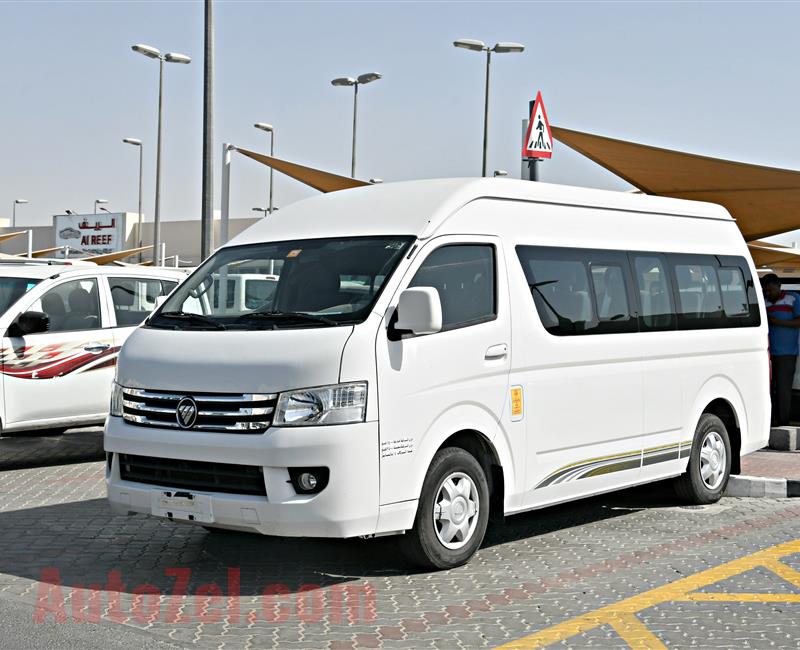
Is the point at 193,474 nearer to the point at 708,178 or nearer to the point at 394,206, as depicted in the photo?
the point at 394,206

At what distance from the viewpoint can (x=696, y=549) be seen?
780 centimetres

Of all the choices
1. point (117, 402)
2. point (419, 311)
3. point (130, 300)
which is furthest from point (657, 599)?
point (130, 300)

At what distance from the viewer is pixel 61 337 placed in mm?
11242

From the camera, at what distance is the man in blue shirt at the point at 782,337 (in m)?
13.0

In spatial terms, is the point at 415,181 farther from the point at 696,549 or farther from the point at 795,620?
the point at 795,620

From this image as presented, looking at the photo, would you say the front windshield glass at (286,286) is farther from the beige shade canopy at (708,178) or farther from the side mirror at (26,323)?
the beige shade canopy at (708,178)

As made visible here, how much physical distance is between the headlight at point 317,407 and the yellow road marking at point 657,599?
1.50 m

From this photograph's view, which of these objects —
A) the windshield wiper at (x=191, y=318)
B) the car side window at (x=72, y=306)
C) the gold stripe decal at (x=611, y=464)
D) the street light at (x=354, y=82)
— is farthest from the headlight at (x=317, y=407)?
the street light at (x=354, y=82)

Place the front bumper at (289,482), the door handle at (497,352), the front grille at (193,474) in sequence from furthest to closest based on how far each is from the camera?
the door handle at (497,352), the front grille at (193,474), the front bumper at (289,482)

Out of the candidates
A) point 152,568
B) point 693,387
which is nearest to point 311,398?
point 152,568

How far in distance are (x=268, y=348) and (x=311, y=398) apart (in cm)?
39

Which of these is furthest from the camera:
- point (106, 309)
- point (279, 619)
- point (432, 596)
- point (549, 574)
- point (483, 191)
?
point (106, 309)

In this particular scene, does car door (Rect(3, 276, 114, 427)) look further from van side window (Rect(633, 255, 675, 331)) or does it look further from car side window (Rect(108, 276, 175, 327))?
van side window (Rect(633, 255, 675, 331))

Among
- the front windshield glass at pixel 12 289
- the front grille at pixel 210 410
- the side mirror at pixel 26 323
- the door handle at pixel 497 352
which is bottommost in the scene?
the front grille at pixel 210 410
